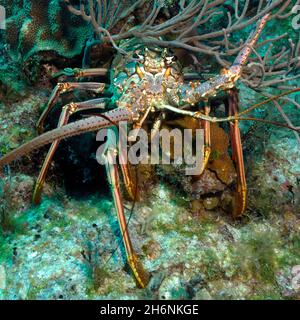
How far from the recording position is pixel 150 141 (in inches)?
122

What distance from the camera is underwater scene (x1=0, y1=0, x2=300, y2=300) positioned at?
261cm

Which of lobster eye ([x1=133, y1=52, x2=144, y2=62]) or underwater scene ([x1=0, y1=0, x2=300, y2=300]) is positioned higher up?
lobster eye ([x1=133, y1=52, x2=144, y2=62])

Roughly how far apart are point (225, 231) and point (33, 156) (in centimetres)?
214

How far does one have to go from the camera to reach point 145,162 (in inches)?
124

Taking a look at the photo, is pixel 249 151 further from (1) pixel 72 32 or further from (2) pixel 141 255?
(1) pixel 72 32

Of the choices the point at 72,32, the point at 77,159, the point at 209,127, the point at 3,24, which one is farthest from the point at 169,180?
the point at 3,24
